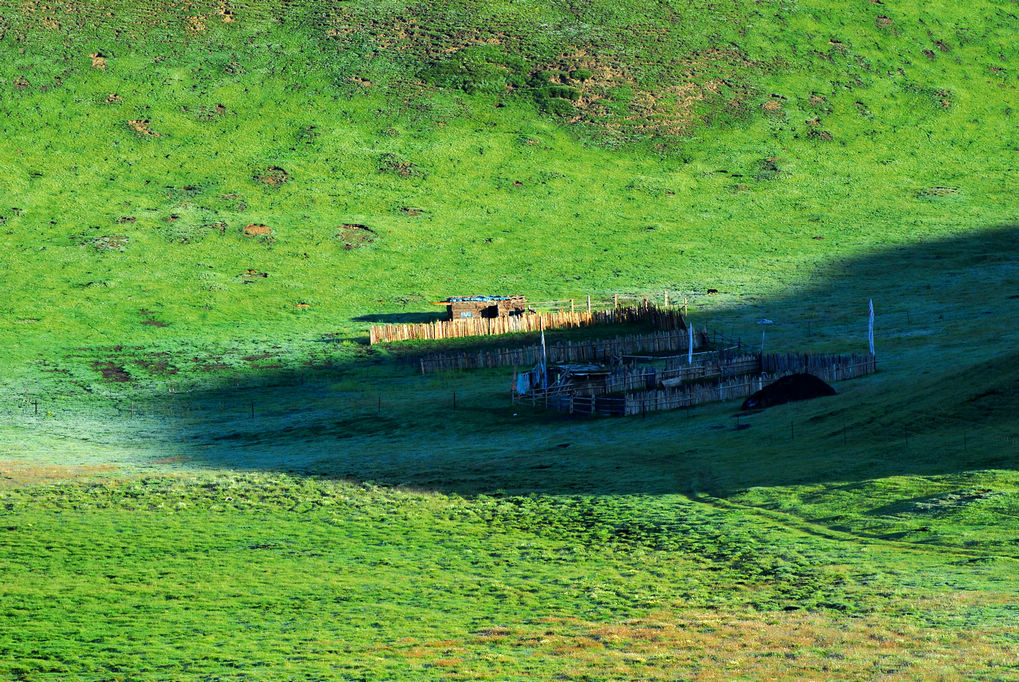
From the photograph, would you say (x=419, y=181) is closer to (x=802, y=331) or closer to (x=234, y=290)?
(x=234, y=290)

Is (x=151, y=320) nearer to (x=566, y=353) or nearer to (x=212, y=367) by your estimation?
(x=212, y=367)

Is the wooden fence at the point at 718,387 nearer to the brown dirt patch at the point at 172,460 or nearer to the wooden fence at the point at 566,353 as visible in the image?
the wooden fence at the point at 566,353

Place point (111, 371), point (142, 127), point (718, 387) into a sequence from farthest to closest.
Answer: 1. point (142, 127)
2. point (111, 371)
3. point (718, 387)

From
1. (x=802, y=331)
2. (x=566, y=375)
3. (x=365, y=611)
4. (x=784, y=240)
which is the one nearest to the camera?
(x=365, y=611)

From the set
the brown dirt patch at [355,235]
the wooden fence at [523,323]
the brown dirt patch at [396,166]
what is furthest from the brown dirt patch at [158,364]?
the brown dirt patch at [396,166]

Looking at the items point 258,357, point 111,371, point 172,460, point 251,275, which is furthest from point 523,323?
point 172,460

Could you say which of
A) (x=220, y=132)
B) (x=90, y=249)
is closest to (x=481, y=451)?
(x=90, y=249)
